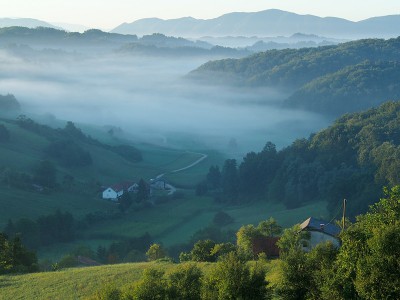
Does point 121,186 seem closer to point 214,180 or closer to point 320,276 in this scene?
point 214,180

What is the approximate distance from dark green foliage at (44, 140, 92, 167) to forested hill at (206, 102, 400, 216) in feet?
76.9

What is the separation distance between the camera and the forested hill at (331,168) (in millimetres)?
82375

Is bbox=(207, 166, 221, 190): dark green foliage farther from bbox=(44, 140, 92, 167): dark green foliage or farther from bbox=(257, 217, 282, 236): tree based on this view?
bbox=(257, 217, 282, 236): tree

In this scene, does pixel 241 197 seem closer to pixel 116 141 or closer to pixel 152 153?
pixel 152 153

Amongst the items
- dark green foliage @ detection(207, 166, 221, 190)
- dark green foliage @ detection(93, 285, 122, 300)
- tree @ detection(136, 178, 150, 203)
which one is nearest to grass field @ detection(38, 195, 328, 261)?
tree @ detection(136, 178, 150, 203)

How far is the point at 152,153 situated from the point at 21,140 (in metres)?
33.3

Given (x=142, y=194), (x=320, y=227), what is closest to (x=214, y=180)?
(x=142, y=194)

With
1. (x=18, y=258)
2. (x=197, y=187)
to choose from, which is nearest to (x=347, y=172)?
(x=197, y=187)

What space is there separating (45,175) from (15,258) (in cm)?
5360

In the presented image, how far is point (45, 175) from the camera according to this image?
92250 millimetres

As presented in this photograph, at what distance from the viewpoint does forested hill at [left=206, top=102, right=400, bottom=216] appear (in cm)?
8238

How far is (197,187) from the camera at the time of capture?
10194cm

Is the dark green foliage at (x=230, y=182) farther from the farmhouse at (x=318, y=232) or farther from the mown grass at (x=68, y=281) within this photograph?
the mown grass at (x=68, y=281)

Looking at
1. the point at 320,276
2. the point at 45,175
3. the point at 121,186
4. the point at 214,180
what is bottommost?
the point at 214,180
